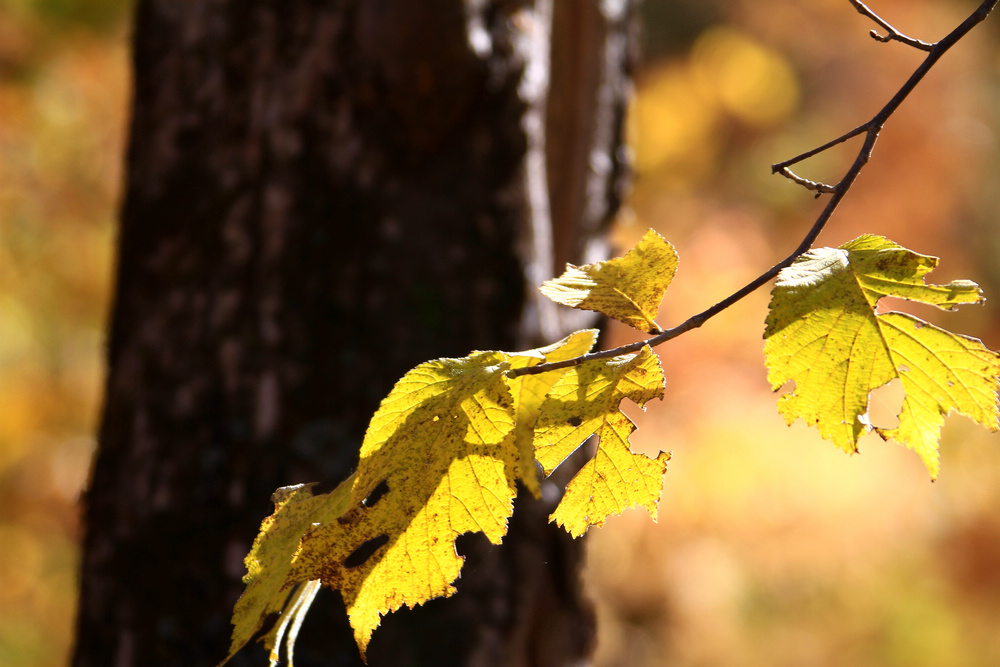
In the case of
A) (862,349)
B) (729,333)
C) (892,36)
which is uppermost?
(729,333)

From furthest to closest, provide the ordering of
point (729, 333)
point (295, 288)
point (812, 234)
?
1. point (729, 333)
2. point (295, 288)
3. point (812, 234)

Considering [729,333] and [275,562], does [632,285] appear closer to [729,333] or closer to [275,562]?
[275,562]

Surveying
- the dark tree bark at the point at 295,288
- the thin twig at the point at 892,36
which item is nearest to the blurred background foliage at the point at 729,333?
the dark tree bark at the point at 295,288

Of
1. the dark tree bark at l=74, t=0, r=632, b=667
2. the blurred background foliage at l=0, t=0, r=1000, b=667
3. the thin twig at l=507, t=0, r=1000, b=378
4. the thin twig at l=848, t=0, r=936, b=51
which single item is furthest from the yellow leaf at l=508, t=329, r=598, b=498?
the blurred background foliage at l=0, t=0, r=1000, b=667

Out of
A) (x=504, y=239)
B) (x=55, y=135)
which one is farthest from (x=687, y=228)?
(x=504, y=239)

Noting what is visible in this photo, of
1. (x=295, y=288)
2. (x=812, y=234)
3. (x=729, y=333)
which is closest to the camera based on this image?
(x=812, y=234)

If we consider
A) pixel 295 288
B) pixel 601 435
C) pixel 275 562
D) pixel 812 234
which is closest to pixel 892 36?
pixel 812 234
